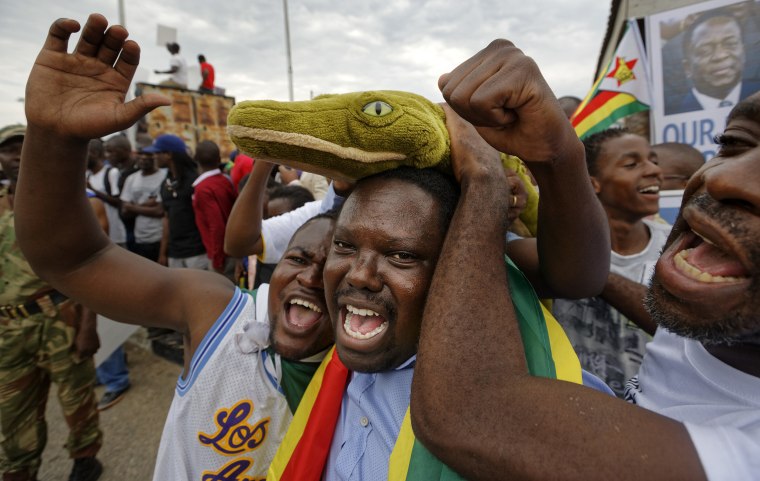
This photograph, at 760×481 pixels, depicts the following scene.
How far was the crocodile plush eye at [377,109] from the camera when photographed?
3.56 feet

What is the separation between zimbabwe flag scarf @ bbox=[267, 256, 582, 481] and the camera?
102 cm

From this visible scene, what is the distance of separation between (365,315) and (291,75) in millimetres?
A: 16928

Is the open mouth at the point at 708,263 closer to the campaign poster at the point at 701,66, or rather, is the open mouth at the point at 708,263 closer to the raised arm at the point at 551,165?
→ the raised arm at the point at 551,165

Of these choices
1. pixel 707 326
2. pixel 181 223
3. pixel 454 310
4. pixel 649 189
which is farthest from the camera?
pixel 181 223

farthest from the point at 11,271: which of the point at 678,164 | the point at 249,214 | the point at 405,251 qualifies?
the point at 678,164

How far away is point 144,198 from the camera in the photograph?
5.62 metres

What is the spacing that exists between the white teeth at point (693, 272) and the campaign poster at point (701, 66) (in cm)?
333

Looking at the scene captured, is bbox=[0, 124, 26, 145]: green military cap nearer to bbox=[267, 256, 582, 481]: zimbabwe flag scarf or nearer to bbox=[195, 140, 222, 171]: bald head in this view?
bbox=[195, 140, 222, 171]: bald head

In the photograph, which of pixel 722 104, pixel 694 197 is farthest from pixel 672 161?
pixel 694 197

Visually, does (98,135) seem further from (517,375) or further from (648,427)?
(648,427)

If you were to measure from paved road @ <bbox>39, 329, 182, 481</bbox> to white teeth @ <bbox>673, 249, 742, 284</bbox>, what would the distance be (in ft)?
12.4

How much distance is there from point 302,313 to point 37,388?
2.60m

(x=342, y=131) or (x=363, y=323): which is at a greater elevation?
(x=342, y=131)

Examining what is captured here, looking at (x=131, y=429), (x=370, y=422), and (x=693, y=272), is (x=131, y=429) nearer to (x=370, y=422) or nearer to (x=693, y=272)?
(x=370, y=422)
